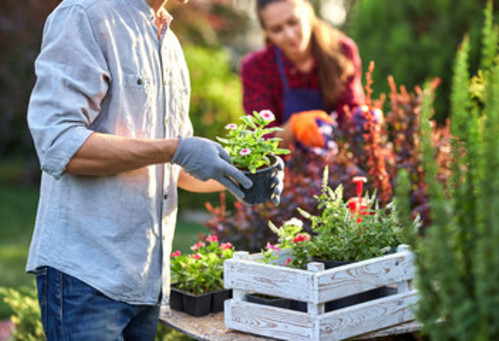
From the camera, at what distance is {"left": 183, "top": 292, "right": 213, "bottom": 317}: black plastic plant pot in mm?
2260

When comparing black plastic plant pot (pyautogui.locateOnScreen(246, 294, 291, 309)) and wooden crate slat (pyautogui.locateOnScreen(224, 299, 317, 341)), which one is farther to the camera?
black plastic plant pot (pyautogui.locateOnScreen(246, 294, 291, 309))

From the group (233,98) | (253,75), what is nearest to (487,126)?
(253,75)

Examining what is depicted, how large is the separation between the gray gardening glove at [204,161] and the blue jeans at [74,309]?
17.6 inches

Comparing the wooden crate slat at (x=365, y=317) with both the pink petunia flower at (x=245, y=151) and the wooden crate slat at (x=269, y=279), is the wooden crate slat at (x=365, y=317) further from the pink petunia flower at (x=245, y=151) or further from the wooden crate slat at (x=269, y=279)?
the pink petunia flower at (x=245, y=151)

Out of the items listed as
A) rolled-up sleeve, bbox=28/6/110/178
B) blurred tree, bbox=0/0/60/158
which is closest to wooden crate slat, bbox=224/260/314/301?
rolled-up sleeve, bbox=28/6/110/178

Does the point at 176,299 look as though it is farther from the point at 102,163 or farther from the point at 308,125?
the point at 308,125

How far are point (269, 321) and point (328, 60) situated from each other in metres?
1.94

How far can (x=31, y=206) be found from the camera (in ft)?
27.8

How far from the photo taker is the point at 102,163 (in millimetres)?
1781

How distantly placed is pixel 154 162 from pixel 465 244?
962 millimetres

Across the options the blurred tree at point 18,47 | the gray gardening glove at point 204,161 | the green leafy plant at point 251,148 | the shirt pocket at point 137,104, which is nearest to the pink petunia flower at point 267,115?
the green leafy plant at point 251,148

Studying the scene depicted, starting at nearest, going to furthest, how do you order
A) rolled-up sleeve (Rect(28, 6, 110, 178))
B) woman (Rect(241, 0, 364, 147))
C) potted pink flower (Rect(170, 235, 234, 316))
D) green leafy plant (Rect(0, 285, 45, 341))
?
rolled-up sleeve (Rect(28, 6, 110, 178)) < potted pink flower (Rect(170, 235, 234, 316)) < green leafy plant (Rect(0, 285, 45, 341)) < woman (Rect(241, 0, 364, 147))

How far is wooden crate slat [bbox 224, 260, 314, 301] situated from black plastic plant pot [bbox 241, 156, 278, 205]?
0.66ft

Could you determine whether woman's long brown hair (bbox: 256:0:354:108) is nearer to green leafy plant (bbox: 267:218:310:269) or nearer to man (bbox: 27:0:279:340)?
green leafy plant (bbox: 267:218:310:269)
